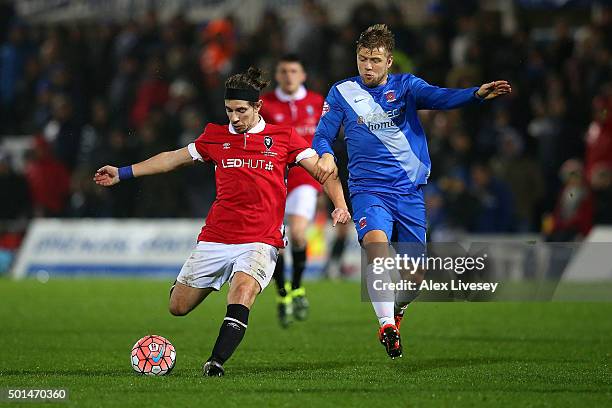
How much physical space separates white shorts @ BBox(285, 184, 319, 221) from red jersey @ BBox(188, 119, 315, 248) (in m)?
4.23

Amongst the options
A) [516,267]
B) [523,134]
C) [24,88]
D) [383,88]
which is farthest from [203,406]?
[24,88]

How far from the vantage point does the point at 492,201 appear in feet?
64.5

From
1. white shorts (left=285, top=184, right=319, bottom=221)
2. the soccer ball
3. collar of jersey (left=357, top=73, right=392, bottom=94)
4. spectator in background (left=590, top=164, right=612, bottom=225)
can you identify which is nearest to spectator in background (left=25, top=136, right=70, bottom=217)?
spectator in background (left=590, top=164, right=612, bottom=225)

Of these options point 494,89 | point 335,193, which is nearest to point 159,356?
point 335,193

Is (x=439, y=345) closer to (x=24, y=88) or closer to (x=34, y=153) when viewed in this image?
(x=34, y=153)

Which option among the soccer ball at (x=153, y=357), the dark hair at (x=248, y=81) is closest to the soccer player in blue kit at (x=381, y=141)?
the dark hair at (x=248, y=81)

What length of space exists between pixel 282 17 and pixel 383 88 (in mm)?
14344

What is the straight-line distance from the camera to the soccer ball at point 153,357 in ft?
28.7

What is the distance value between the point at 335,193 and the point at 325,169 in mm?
209

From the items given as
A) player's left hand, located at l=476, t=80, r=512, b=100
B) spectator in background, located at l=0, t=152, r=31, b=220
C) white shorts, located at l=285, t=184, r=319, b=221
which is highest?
player's left hand, located at l=476, t=80, r=512, b=100

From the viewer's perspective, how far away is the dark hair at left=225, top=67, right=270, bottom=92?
29.3 feet

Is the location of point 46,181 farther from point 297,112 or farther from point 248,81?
point 248,81

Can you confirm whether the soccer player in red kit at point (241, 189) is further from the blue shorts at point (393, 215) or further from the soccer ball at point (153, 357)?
the blue shorts at point (393, 215)

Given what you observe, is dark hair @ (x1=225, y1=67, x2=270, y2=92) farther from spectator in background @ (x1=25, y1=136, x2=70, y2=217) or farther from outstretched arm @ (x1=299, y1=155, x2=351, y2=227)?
spectator in background @ (x1=25, y1=136, x2=70, y2=217)
